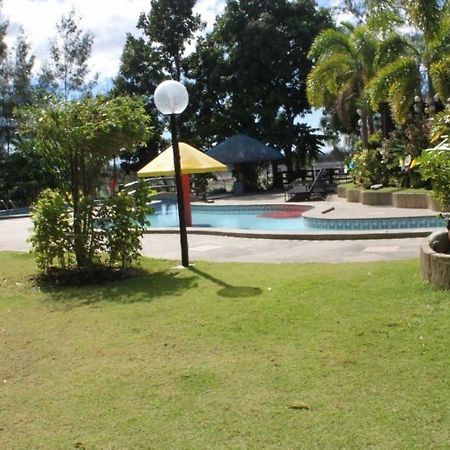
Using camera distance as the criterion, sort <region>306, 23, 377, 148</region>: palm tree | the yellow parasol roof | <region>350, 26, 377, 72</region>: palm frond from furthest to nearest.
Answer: <region>306, 23, 377, 148</region>: palm tree
<region>350, 26, 377, 72</region>: palm frond
the yellow parasol roof

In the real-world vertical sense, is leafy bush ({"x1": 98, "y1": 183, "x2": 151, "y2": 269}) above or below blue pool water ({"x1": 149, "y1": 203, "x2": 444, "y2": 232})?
above

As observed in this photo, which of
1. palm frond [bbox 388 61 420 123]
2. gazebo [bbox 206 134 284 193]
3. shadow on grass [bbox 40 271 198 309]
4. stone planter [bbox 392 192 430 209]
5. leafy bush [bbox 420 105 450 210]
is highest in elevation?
palm frond [bbox 388 61 420 123]

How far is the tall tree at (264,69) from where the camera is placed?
103 ft

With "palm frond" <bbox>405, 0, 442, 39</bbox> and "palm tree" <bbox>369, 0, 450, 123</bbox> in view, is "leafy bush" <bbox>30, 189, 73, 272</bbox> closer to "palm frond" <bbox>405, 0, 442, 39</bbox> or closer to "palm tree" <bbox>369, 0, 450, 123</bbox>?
"palm frond" <bbox>405, 0, 442, 39</bbox>

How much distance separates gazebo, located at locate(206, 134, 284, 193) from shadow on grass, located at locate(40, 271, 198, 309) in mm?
20641

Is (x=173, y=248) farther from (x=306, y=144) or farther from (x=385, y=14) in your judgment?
(x=306, y=144)

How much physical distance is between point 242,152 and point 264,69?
218 inches

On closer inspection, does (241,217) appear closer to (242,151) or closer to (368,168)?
(368,168)

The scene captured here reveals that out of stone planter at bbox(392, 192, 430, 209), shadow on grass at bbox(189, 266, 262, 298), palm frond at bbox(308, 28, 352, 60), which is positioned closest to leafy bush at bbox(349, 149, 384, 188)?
stone planter at bbox(392, 192, 430, 209)

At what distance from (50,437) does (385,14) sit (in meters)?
20.2

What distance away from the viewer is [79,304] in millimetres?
7273

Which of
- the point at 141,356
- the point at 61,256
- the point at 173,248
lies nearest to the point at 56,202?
the point at 61,256

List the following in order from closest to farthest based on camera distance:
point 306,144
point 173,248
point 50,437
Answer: point 50,437 < point 173,248 < point 306,144

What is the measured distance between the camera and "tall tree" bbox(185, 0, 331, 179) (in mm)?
31531
